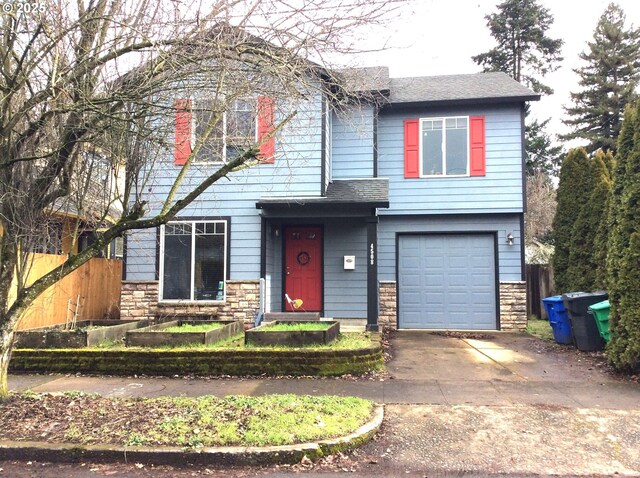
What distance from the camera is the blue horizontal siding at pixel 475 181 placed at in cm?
1169

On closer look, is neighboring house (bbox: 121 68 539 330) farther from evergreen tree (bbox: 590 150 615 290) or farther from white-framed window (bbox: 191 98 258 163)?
white-framed window (bbox: 191 98 258 163)

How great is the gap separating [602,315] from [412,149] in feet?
19.6

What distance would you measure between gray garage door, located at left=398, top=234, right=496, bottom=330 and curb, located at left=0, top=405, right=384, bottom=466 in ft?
26.6

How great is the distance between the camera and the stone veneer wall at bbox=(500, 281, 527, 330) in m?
11.5

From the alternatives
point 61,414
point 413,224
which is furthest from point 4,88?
point 413,224

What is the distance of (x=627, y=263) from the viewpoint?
676 centimetres

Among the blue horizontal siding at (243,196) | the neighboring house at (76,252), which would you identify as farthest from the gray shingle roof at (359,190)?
the neighboring house at (76,252)

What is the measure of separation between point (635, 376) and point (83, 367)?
820cm

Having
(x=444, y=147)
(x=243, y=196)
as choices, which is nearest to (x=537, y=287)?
(x=444, y=147)

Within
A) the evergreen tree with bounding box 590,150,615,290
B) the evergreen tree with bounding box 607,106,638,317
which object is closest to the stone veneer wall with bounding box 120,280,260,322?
the evergreen tree with bounding box 607,106,638,317

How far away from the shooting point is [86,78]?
496 centimetres

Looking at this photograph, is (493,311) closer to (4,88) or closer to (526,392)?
(526,392)

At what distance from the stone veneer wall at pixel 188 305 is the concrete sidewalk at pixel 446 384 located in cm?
371

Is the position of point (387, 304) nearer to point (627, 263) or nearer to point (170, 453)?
point (627, 263)
